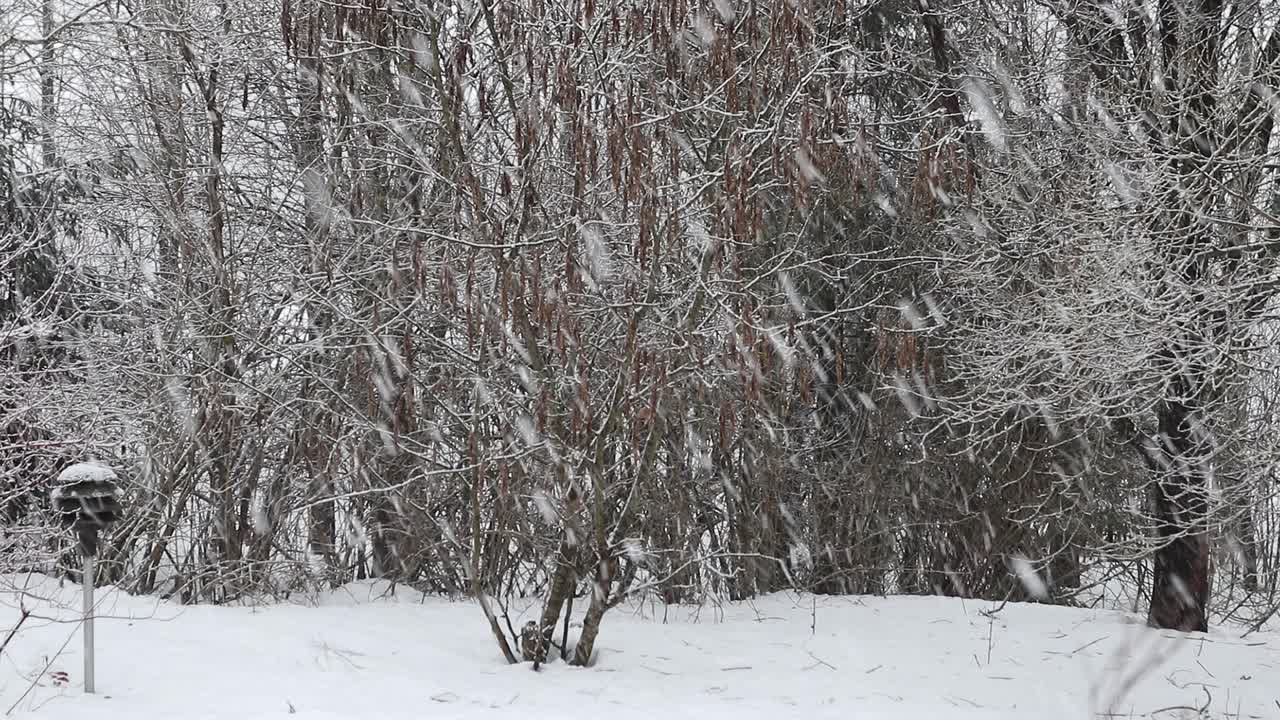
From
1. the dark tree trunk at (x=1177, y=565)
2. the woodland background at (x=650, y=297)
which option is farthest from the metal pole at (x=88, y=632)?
the dark tree trunk at (x=1177, y=565)

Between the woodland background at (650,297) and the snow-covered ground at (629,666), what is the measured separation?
52 centimetres

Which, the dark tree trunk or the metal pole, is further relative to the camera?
the dark tree trunk

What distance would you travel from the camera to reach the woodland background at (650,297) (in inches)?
263

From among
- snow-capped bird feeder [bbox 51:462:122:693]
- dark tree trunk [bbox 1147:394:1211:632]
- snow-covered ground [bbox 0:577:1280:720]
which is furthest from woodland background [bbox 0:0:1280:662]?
snow-capped bird feeder [bbox 51:462:122:693]

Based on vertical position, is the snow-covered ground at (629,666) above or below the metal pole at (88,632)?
below

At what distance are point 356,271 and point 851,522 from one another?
14.7 ft

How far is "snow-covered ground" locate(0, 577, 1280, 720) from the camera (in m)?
5.95

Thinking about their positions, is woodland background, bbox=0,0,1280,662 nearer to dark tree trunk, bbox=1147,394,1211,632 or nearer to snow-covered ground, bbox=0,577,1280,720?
dark tree trunk, bbox=1147,394,1211,632

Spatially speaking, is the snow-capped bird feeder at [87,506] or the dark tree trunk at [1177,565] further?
the dark tree trunk at [1177,565]

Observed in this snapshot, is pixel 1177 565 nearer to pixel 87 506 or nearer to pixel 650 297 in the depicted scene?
pixel 650 297

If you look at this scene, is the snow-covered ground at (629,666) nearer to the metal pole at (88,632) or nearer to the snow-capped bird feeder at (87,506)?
the metal pole at (88,632)

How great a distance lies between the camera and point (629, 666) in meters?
7.21

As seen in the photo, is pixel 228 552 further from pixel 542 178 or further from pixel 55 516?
pixel 542 178

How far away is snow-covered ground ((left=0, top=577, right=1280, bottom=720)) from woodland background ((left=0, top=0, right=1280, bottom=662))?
52cm
